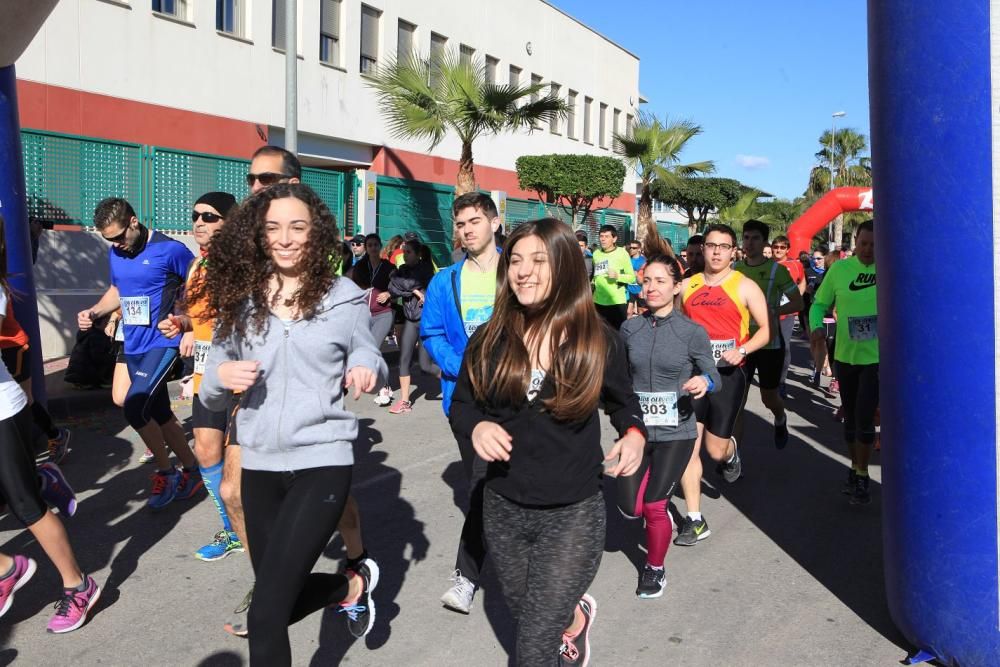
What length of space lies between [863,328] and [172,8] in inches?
645

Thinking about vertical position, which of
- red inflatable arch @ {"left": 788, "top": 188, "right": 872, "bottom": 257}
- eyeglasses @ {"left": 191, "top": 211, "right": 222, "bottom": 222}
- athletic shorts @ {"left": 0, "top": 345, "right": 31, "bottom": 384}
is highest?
red inflatable arch @ {"left": 788, "top": 188, "right": 872, "bottom": 257}

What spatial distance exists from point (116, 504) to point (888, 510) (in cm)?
444

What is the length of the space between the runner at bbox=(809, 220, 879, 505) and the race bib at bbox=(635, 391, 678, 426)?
2.13 metres

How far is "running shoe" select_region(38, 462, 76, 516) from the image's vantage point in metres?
4.77

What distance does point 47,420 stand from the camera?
19.3 feet

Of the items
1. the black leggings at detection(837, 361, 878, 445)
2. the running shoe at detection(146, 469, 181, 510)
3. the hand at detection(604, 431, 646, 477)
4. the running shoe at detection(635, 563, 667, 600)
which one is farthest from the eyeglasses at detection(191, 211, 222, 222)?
the black leggings at detection(837, 361, 878, 445)

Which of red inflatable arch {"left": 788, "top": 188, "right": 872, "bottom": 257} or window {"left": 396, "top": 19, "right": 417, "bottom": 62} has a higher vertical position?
window {"left": 396, "top": 19, "right": 417, "bottom": 62}

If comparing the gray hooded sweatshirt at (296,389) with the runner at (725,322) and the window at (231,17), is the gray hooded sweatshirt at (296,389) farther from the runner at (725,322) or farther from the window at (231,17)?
the window at (231,17)

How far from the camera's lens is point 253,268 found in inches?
123

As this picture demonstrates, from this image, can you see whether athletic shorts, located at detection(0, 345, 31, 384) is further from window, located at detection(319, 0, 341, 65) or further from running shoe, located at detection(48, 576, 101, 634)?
window, located at detection(319, 0, 341, 65)

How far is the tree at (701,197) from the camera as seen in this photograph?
43250 millimetres

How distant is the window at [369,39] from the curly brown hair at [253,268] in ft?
70.4

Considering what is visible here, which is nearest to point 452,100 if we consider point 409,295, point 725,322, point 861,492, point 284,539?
point 409,295

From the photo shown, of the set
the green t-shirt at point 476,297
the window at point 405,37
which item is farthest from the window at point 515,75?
the green t-shirt at point 476,297
